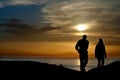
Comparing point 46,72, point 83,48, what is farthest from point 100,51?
point 46,72

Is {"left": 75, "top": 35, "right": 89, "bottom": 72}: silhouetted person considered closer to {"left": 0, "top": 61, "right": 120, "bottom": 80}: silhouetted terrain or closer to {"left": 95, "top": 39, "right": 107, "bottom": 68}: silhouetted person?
{"left": 0, "top": 61, "right": 120, "bottom": 80}: silhouetted terrain

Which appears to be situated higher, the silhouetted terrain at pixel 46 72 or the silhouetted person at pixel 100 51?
the silhouetted person at pixel 100 51

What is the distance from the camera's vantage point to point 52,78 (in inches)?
935

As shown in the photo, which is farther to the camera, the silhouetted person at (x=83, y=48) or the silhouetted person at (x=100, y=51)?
the silhouetted person at (x=100, y=51)

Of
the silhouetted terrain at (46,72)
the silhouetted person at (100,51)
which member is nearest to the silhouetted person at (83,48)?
the silhouetted terrain at (46,72)

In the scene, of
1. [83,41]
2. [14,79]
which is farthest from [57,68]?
[14,79]

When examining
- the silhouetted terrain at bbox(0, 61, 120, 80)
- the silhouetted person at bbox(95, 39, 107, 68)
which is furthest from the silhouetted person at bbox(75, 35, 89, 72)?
the silhouetted person at bbox(95, 39, 107, 68)

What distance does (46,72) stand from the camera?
24.8 metres

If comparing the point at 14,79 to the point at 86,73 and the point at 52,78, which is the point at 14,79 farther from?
the point at 86,73

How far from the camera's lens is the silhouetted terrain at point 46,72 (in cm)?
2386

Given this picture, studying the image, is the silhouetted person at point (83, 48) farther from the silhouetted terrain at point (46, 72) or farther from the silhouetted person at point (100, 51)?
the silhouetted person at point (100, 51)

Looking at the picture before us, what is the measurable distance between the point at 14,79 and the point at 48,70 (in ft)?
10.9

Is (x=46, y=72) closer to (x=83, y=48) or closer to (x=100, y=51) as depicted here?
(x=83, y=48)

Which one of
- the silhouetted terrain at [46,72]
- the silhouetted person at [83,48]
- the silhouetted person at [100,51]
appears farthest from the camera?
the silhouetted person at [100,51]
